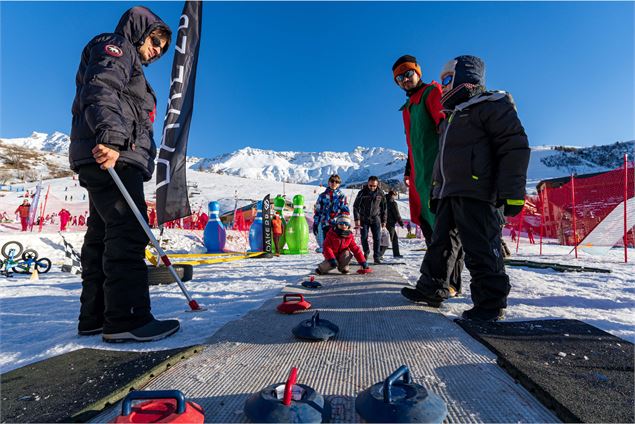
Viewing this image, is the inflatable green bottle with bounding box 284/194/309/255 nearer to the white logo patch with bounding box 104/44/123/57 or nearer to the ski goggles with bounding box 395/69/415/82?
the ski goggles with bounding box 395/69/415/82

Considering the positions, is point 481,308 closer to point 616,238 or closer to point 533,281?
point 533,281

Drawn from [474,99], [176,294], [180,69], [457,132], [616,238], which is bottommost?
[176,294]

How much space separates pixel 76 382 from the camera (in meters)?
1.30

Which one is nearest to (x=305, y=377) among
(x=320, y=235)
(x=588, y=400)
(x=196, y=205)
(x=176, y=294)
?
(x=588, y=400)

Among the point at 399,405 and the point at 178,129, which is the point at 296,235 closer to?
the point at 178,129

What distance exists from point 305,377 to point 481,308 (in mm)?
→ 1351

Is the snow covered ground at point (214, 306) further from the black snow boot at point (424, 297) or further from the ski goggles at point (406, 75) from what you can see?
the ski goggles at point (406, 75)

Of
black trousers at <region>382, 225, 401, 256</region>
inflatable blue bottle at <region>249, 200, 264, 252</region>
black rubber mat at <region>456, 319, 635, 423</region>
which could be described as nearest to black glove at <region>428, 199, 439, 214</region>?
black rubber mat at <region>456, 319, 635, 423</region>

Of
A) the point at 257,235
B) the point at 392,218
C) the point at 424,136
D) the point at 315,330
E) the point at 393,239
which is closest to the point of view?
the point at 315,330

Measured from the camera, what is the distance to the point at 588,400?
3.36 feet

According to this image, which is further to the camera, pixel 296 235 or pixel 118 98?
pixel 296 235

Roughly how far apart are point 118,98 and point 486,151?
7.41 ft

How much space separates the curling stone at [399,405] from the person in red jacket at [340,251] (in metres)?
3.72

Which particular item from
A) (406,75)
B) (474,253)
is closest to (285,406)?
(474,253)
